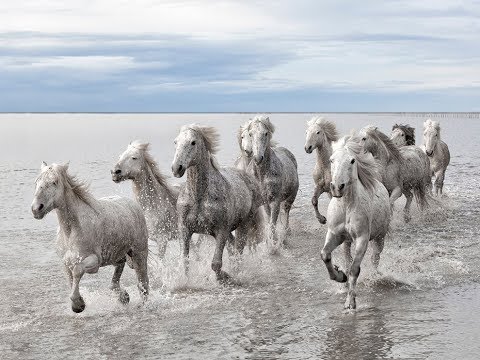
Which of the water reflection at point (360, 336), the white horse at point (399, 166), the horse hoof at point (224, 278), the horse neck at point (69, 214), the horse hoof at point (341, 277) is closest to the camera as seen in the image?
the water reflection at point (360, 336)

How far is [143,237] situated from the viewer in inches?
387

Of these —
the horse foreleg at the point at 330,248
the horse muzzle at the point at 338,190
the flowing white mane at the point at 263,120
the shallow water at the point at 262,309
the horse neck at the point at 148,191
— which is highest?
the flowing white mane at the point at 263,120

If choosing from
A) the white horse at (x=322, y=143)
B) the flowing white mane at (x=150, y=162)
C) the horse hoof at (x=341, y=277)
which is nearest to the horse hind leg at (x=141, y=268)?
the flowing white mane at (x=150, y=162)

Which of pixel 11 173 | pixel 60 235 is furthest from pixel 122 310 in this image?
pixel 11 173

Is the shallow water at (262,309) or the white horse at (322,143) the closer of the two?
the shallow water at (262,309)

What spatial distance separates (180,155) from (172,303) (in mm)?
2016

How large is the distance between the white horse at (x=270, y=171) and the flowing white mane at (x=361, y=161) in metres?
3.20

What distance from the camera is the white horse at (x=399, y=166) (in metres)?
16.5

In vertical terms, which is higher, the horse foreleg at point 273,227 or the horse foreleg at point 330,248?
the horse foreleg at point 330,248

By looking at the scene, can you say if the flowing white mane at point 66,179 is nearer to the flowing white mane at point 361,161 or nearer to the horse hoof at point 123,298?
the horse hoof at point 123,298

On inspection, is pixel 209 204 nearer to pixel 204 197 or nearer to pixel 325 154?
pixel 204 197

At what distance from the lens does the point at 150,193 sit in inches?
473

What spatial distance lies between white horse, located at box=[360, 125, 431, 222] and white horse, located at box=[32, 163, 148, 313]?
7.88 meters

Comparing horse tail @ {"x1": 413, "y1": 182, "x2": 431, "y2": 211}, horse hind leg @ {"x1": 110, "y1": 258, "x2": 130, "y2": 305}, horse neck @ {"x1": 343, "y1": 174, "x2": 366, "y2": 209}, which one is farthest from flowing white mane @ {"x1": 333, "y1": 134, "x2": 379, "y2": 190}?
horse tail @ {"x1": 413, "y1": 182, "x2": 431, "y2": 211}
